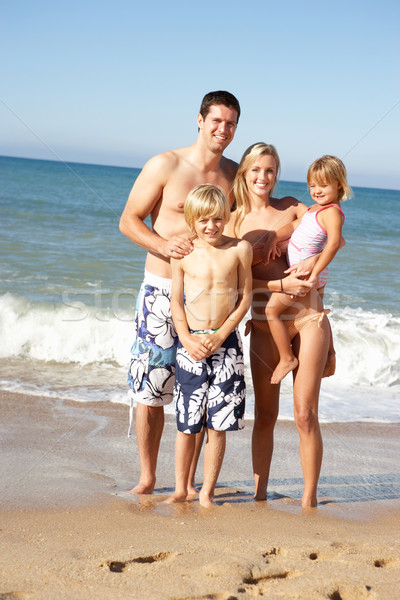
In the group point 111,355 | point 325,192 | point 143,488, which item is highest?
point 325,192

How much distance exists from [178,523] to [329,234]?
5.77 ft

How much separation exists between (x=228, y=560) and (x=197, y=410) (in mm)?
911

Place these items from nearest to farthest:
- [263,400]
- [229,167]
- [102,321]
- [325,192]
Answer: [325,192]
[263,400]
[229,167]
[102,321]

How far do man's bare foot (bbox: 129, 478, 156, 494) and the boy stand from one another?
0.44 meters

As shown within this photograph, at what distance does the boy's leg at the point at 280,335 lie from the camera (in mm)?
3455

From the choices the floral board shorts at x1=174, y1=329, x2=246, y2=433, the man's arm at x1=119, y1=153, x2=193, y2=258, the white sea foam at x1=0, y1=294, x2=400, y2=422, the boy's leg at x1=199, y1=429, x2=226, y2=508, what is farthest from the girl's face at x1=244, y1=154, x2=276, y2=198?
the white sea foam at x1=0, y1=294, x2=400, y2=422

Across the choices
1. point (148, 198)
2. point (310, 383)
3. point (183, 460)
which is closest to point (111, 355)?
point (148, 198)

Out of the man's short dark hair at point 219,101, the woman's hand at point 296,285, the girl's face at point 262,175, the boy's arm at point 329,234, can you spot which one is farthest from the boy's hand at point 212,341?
the man's short dark hair at point 219,101

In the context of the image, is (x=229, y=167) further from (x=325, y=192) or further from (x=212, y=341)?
(x=212, y=341)

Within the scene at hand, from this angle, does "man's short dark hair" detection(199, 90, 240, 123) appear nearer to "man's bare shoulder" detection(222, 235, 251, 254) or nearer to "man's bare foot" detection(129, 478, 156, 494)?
"man's bare shoulder" detection(222, 235, 251, 254)

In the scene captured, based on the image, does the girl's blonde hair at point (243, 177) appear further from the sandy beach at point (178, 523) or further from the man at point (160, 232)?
the sandy beach at point (178, 523)

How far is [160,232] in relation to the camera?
150 inches

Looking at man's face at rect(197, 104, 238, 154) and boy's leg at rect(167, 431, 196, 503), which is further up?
man's face at rect(197, 104, 238, 154)

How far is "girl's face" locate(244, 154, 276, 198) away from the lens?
3.48 metres
